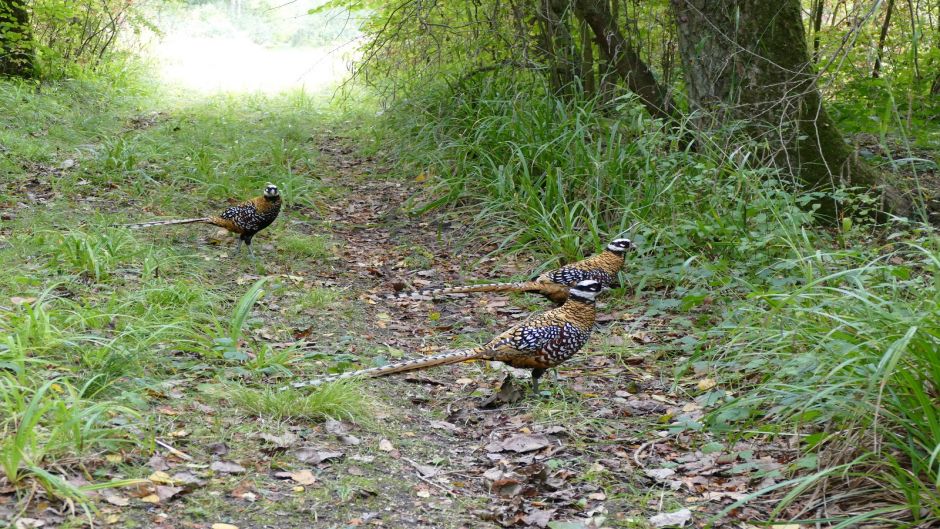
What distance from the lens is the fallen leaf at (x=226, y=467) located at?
3.33 meters

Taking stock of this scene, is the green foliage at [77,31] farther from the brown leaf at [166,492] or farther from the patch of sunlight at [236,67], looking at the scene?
the brown leaf at [166,492]


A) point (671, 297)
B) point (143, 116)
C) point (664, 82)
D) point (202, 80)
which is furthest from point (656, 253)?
point (202, 80)

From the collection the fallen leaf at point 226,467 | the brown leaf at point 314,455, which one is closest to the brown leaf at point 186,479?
the fallen leaf at point 226,467

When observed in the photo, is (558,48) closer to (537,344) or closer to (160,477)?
(537,344)

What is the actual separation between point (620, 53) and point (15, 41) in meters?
9.05

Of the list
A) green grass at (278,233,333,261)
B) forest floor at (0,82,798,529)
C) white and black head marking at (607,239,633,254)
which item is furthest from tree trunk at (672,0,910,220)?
green grass at (278,233,333,261)

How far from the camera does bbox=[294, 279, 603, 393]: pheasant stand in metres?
4.25

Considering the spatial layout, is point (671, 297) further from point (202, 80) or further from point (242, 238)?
point (202, 80)

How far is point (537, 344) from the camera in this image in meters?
4.31

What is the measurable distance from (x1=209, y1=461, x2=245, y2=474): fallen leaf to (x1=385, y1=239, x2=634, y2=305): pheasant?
2.49 metres

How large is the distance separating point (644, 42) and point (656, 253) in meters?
3.76

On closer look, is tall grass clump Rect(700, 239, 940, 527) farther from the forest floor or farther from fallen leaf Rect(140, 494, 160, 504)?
fallen leaf Rect(140, 494, 160, 504)

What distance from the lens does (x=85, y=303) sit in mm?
4504

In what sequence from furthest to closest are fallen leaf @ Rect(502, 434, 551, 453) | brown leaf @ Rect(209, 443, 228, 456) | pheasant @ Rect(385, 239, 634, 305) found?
pheasant @ Rect(385, 239, 634, 305)
fallen leaf @ Rect(502, 434, 551, 453)
brown leaf @ Rect(209, 443, 228, 456)
